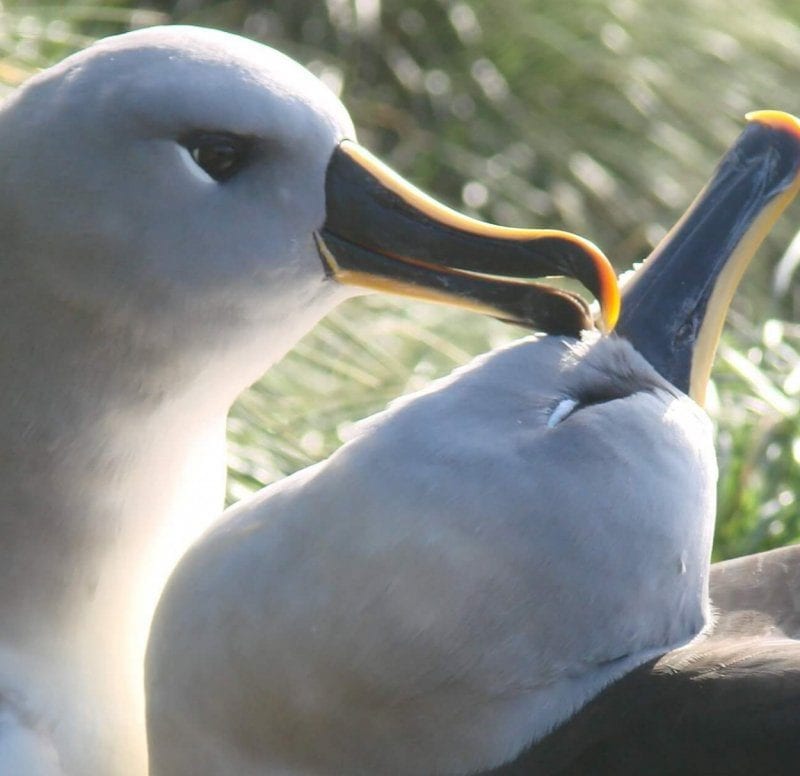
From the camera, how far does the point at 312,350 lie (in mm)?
3258

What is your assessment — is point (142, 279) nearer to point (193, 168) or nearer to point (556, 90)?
point (193, 168)

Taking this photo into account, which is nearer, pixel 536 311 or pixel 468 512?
pixel 468 512

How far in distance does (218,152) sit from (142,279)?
0.14 metres

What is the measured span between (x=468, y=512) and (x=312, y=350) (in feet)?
5.78

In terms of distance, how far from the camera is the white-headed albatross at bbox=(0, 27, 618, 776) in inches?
65.1

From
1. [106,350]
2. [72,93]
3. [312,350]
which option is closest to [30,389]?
[106,350]

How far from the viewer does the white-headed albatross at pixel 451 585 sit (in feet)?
4.96

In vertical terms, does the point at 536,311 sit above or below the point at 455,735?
above

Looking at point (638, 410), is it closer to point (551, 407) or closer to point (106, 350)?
point (551, 407)

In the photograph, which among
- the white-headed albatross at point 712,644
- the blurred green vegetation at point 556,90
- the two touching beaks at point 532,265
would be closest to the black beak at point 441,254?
the two touching beaks at point 532,265

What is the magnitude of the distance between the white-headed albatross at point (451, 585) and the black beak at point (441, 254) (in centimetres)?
7

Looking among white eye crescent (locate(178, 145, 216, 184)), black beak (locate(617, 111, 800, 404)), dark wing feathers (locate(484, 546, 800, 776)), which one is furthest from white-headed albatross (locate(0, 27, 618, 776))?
dark wing feathers (locate(484, 546, 800, 776))

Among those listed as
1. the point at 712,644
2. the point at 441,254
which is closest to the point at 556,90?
the point at 441,254

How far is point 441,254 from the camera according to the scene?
169cm
